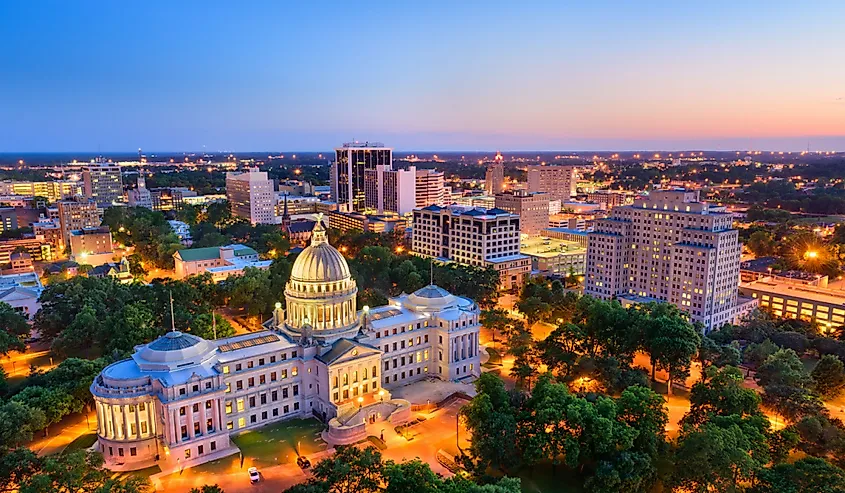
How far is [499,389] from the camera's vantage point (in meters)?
65.5

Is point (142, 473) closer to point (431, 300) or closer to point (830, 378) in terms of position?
point (431, 300)

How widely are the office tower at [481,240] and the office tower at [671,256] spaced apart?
903 inches

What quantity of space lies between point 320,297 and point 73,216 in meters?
138

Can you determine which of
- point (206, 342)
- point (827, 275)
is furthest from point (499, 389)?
point (827, 275)

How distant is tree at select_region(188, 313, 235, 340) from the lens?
90312 mm

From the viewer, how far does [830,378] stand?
76562 mm

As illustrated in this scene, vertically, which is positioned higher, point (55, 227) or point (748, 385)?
point (55, 227)

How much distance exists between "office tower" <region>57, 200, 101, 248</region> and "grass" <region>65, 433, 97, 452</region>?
127208 millimetres

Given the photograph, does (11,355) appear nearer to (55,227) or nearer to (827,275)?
(55,227)

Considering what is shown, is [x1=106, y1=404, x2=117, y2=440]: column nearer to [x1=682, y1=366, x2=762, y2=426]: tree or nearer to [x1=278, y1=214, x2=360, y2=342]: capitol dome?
[x1=278, y1=214, x2=360, y2=342]: capitol dome

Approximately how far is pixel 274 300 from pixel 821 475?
87899mm

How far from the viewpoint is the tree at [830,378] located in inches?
3004

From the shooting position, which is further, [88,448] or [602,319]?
[602,319]

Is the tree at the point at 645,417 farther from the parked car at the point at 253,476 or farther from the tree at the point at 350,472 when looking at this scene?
the parked car at the point at 253,476
